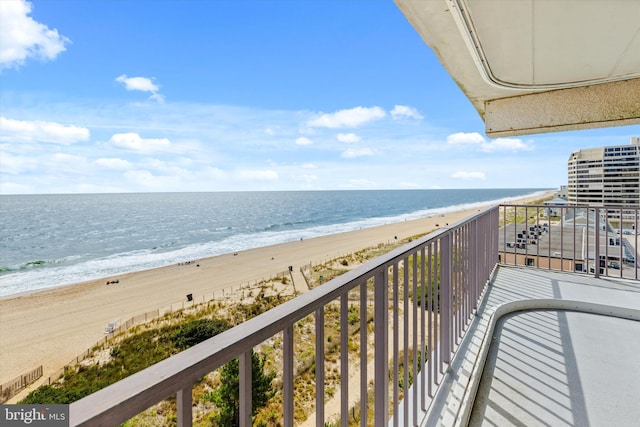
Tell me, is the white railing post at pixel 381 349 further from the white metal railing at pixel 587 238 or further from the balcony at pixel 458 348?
the white metal railing at pixel 587 238

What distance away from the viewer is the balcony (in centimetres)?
47

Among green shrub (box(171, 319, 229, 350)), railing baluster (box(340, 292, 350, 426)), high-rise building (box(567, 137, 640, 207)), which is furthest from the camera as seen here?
high-rise building (box(567, 137, 640, 207))

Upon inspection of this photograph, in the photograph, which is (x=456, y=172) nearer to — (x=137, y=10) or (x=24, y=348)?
(x=137, y=10)

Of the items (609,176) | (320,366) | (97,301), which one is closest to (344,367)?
(320,366)

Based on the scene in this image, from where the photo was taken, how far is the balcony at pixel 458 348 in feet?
1.55

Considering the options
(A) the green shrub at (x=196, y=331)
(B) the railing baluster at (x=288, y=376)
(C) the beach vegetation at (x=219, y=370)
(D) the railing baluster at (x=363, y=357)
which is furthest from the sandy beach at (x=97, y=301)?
(B) the railing baluster at (x=288, y=376)

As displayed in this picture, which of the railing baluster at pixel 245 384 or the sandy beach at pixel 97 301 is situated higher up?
the railing baluster at pixel 245 384

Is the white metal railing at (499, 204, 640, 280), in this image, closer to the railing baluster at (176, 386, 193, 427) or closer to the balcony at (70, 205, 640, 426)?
the balcony at (70, 205, 640, 426)

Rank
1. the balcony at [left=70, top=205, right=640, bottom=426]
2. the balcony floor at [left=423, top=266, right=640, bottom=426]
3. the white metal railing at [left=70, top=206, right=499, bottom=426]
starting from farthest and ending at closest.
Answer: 1. the balcony floor at [left=423, top=266, right=640, bottom=426]
2. the balcony at [left=70, top=205, right=640, bottom=426]
3. the white metal railing at [left=70, top=206, right=499, bottom=426]

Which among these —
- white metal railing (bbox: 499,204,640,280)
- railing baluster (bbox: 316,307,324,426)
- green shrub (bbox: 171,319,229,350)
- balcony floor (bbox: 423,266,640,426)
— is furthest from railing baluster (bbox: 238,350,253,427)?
green shrub (bbox: 171,319,229,350)

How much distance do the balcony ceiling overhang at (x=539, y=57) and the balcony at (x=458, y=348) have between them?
1.07m

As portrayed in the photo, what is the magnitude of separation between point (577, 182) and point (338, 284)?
1351cm

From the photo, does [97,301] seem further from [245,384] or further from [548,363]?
[245,384]

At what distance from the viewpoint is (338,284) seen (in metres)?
0.79
